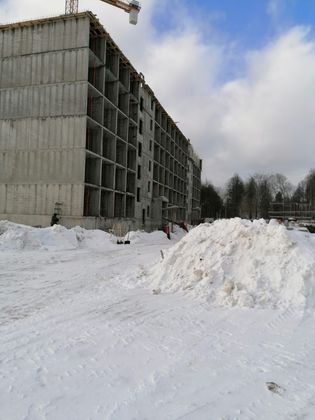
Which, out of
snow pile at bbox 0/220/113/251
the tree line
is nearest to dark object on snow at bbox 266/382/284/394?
snow pile at bbox 0/220/113/251

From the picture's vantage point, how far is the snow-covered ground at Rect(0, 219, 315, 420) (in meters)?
3.73

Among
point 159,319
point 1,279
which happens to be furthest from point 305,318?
point 1,279

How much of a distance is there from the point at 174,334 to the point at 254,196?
88.4 metres

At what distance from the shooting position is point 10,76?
3080 centimetres

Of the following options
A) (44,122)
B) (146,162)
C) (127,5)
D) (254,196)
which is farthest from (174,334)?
(254,196)

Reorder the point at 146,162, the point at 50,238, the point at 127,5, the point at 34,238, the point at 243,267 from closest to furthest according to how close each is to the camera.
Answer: the point at 243,267
the point at 34,238
the point at 50,238
the point at 127,5
the point at 146,162

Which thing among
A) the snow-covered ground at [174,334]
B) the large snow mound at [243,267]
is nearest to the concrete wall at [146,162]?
the large snow mound at [243,267]

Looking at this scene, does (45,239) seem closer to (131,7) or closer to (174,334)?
(174,334)

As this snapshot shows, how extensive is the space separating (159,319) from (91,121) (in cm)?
2575

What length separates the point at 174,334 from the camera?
19.2 ft

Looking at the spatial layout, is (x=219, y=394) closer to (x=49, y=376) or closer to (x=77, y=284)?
(x=49, y=376)

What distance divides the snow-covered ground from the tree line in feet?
250

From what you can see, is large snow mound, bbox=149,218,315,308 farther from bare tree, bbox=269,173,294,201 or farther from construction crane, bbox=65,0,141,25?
bare tree, bbox=269,173,294,201

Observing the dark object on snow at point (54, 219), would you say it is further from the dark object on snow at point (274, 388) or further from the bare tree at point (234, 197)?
the bare tree at point (234, 197)
